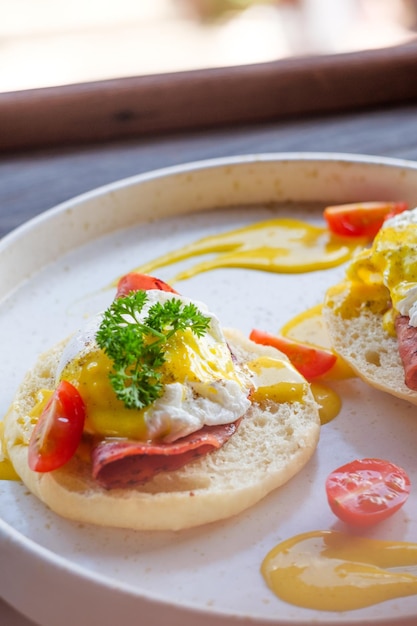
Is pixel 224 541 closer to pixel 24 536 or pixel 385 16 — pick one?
pixel 24 536

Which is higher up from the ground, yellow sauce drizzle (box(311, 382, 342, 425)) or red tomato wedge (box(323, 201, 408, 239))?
red tomato wedge (box(323, 201, 408, 239))

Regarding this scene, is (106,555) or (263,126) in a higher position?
(263,126)

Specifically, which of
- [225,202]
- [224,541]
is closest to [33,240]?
[225,202]

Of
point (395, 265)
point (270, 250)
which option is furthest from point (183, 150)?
point (395, 265)

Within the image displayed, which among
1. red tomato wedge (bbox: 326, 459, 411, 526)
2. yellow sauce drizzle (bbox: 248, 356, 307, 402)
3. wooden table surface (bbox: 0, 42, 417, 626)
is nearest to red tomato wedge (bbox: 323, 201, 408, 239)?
wooden table surface (bbox: 0, 42, 417, 626)

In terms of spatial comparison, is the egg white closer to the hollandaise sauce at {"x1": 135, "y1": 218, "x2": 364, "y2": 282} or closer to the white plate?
the white plate

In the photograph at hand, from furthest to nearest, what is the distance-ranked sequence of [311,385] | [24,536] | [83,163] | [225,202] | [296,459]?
[83,163] → [225,202] → [311,385] → [296,459] → [24,536]

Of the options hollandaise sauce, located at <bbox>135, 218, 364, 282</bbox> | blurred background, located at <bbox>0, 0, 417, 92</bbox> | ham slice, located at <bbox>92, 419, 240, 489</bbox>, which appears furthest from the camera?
blurred background, located at <bbox>0, 0, 417, 92</bbox>
